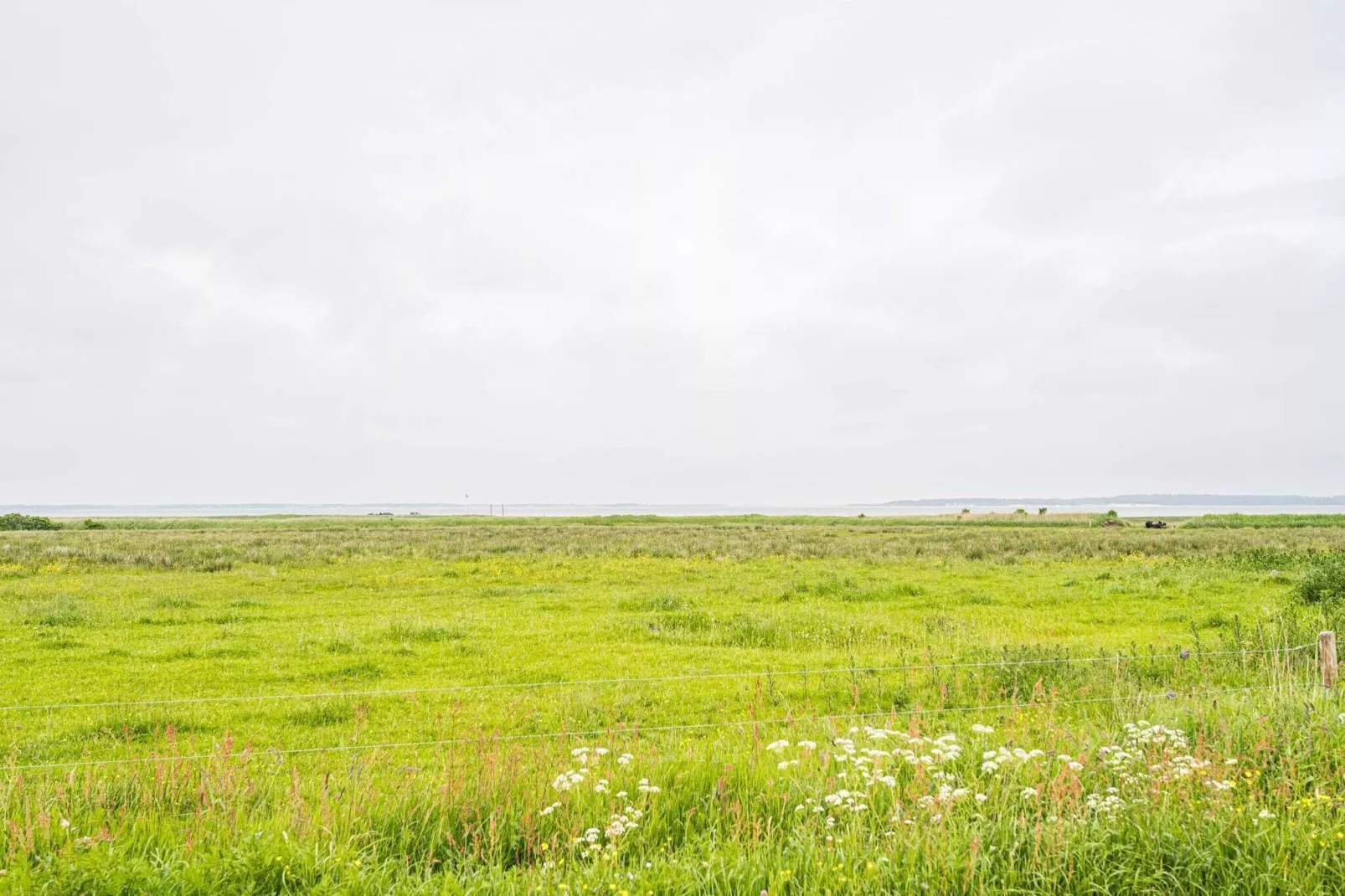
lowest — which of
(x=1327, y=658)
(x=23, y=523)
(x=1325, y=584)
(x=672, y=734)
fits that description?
(x=23, y=523)

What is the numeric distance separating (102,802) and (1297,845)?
8649mm

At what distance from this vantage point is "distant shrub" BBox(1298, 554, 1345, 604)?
18.2m

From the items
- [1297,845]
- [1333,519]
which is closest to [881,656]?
[1297,845]

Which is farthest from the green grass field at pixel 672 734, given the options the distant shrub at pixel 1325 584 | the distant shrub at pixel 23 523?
the distant shrub at pixel 23 523

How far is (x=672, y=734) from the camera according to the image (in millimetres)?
9508

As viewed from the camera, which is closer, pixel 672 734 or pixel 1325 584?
pixel 672 734

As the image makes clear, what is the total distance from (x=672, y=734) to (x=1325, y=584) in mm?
18944

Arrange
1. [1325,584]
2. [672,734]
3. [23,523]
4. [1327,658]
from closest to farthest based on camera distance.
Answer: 1. [1327,658]
2. [672,734]
3. [1325,584]
4. [23,523]

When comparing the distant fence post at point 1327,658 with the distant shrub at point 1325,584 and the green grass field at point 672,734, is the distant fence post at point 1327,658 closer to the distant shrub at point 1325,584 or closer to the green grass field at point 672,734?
the green grass field at point 672,734

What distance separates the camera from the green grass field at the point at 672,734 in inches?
189

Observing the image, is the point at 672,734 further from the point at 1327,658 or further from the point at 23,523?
the point at 23,523

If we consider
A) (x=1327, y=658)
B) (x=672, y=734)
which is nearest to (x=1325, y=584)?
(x=1327, y=658)

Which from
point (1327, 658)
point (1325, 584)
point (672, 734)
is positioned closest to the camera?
point (1327, 658)

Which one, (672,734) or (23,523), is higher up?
(672,734)
